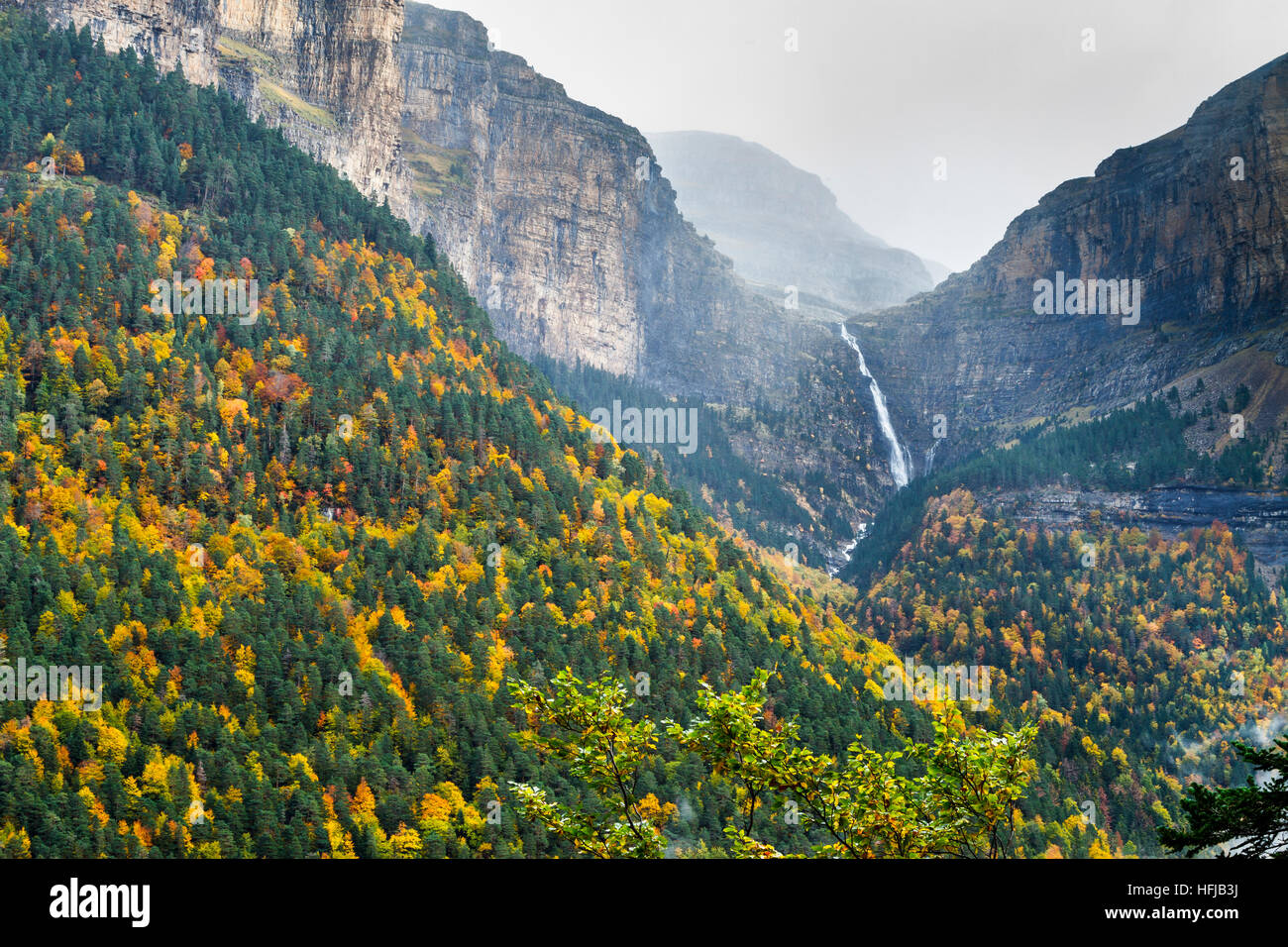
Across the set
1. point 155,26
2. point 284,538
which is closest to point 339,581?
point 284,538

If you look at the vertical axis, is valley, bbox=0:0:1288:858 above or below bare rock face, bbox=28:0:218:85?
below

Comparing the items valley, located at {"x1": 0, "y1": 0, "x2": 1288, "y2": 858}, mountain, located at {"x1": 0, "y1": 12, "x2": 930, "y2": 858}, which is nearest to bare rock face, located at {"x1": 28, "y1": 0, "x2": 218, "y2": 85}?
valley, located at {"x1": 0, "y1": 0, "x2": 1288, "y2": 858}

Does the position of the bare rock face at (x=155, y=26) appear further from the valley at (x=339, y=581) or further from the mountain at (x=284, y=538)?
the mountain at (x=284, y=538)

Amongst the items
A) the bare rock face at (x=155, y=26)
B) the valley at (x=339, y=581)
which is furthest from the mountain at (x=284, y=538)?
the bare rock face at (x=155, y=26)

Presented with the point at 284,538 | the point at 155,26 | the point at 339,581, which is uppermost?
the point at 155,26

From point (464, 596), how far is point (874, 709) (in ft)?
174

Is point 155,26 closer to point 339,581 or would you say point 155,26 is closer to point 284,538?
point 284,538

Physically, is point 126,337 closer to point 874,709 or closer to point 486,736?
point 486,736

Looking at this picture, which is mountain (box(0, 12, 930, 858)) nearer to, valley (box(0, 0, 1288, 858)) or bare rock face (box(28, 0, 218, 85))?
valley (box(0, 0, 1288, 858))

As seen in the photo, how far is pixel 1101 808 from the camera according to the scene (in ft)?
472

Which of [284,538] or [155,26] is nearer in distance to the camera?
[284,538]
